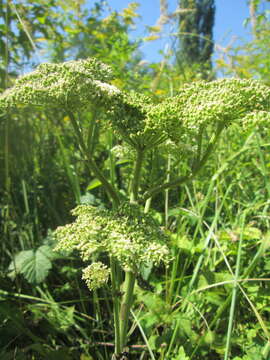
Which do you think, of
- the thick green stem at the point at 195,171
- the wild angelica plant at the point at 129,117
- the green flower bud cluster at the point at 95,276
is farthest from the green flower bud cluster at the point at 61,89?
the green flower bud cluster at the point at 95,276

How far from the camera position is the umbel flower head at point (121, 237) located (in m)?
0.98

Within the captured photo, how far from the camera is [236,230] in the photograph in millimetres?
2062

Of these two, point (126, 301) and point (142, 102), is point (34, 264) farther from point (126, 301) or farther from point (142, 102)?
point (142, 102)

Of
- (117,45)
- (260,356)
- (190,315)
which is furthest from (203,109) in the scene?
(117,45)

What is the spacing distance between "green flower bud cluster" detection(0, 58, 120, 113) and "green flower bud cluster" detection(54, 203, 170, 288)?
16.2 inches

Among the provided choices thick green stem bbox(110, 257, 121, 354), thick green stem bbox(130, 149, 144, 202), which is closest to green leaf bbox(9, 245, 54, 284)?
thick green stem bbox(110, 257, 121, 354)

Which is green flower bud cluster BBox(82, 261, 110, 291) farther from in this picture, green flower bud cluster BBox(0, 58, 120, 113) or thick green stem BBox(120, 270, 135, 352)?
green flower bud cluster BBox(0, 58, 120, 113)

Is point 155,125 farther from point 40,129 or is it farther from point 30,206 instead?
point 40,129

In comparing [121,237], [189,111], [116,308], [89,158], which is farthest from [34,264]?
[189,111]

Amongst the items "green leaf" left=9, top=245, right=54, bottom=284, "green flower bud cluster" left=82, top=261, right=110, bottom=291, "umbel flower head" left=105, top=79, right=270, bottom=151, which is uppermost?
"umbel flower head" left=105, top=79, right=270, bottom=151

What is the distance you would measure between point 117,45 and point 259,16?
74.8 inches

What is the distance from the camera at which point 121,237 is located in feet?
3.34

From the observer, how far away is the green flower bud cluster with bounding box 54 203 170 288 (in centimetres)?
98

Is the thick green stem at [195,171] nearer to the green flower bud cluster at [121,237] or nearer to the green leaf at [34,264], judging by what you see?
the green flower bud cluster at [121,237]
